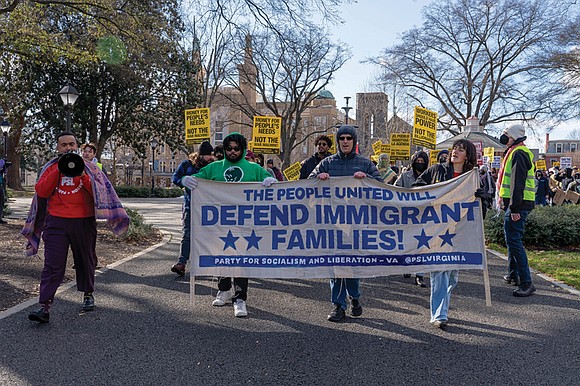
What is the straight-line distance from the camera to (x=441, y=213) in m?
5.22

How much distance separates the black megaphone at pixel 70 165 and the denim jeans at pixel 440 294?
3.57m

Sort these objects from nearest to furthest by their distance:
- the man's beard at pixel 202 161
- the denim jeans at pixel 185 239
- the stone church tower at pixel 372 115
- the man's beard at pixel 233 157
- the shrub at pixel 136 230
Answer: the man's beard at pixel 233 157 → the denim jeans at pixel 185 239 → the man's beard at pixel 202 161 → the shrub at pixel 136 230 → the stone church tower at pixel 372 115

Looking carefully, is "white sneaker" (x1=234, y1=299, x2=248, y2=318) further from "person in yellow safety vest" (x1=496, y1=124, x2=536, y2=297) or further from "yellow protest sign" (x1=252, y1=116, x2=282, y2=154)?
"yellow protest sign" (x1=252, y1=116, x2=282, y2=154)

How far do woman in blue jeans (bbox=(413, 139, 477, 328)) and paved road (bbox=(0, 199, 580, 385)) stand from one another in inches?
7.2

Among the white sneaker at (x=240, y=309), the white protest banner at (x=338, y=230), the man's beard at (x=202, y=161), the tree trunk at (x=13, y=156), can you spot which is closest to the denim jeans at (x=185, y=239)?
the man's beard at (x=202, y=161)

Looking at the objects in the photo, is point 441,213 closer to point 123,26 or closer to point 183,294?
point 183,294

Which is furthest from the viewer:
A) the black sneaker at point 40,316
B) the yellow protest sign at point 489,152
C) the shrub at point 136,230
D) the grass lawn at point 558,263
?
the yellow protest sign at point 489,152

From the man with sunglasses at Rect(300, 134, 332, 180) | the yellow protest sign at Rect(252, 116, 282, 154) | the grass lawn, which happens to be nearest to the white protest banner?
the man with sunglasses at Rect(300, 134, 332, 180)

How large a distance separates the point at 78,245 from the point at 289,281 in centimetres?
290

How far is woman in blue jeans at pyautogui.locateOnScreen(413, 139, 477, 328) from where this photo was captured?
4910 millimetres

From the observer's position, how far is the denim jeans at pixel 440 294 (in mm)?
4891

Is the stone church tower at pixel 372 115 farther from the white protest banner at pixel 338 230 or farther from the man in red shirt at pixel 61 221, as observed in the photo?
the man in red shirt at pixel 61 221

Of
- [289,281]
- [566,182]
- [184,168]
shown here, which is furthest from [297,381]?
[566,182]

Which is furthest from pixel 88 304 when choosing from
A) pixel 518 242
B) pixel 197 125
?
pixel 197 125
